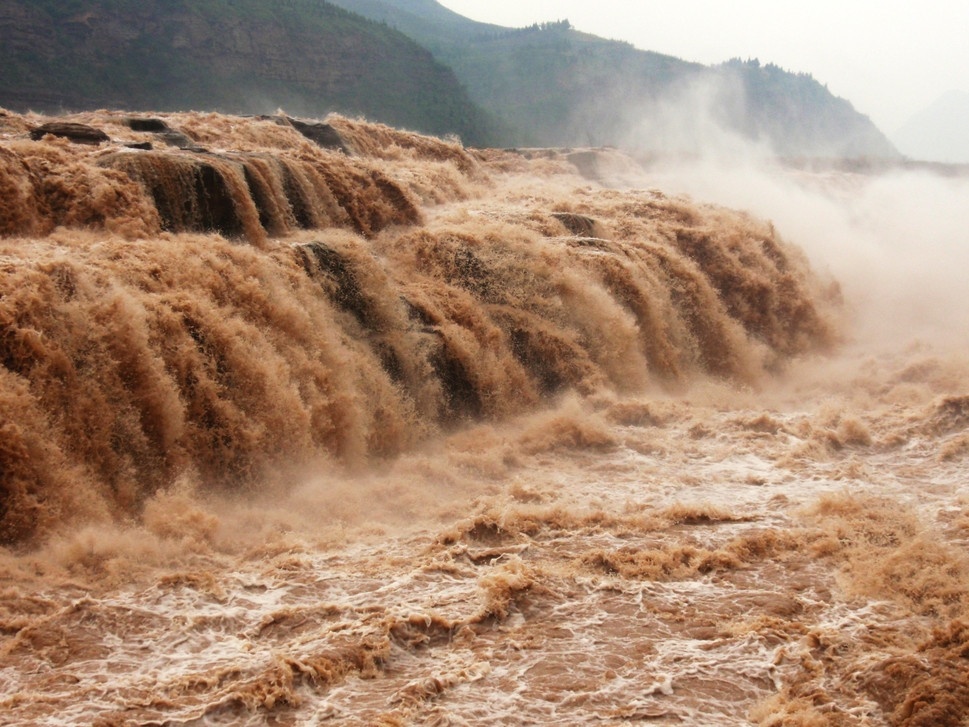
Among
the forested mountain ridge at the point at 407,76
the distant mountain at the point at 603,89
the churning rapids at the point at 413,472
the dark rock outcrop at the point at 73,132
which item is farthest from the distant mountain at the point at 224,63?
→ the churning rapids at the point at 413,472

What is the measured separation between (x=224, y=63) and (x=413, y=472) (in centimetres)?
3636

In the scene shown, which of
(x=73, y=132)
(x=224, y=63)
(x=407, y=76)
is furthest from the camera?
(x=407, y=76)

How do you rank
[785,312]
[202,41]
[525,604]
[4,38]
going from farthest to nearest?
[202,41] < [4,38] < [785,312] < [525,604]

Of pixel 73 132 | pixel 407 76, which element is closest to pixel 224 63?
pixel 407 76

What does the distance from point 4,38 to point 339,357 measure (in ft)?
98.6

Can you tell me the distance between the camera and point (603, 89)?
63.3 metres

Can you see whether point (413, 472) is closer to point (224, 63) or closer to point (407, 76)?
point (224, 63)

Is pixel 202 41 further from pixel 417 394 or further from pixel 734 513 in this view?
pixel 734 513

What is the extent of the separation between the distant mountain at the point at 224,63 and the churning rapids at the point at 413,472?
2379 cm

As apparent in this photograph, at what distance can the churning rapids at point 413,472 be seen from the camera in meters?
4.78

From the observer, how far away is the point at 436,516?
7.34 meters

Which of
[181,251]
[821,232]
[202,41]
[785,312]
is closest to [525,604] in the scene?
[181,251]

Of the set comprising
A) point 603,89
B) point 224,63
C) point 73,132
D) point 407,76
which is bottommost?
point 73,132

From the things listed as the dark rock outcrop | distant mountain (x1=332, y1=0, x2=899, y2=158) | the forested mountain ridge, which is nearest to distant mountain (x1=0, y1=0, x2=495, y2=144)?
the forested mountain ridge
